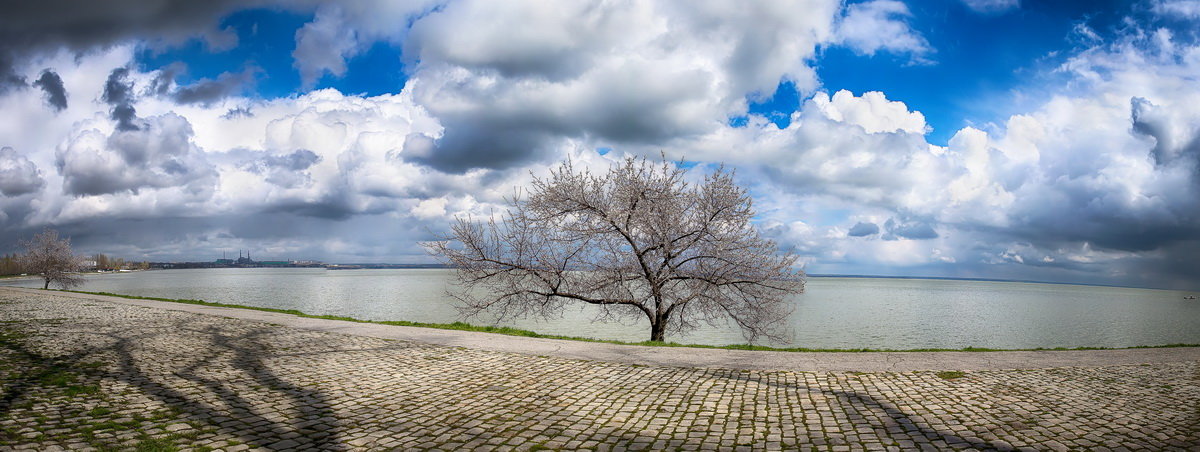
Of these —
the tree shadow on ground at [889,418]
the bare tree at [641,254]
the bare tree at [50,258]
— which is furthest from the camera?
the bare tree at [50,258]

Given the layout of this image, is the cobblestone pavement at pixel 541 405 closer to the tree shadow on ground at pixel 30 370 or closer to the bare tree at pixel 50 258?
the tree shadow on ground at pixel 30 370

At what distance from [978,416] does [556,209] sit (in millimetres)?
12221

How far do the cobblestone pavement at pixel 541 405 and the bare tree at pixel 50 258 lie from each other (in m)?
51.5

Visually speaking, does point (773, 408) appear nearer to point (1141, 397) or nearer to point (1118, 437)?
point (1118, 437)

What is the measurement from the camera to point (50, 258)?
157ft

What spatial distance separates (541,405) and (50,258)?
61110mm

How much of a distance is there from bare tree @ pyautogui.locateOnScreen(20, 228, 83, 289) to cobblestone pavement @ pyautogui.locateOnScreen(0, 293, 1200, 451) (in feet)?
169

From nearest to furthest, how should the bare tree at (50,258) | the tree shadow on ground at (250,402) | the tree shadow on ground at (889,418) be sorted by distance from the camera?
the tree shadow on ground at (889,418), the tree shadow on ground at (250,402), the bare tree at (50,258)

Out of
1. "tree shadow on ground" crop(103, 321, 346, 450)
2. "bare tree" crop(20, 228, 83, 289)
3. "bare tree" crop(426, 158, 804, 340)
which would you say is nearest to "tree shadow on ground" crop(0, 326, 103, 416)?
"tree shadow on ground" crop(103, 321, 346, 450)

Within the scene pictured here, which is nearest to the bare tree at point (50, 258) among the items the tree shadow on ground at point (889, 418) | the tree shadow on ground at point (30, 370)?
the tree shadow on ground at point (30, 370)

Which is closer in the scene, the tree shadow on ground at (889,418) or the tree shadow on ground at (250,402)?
the tree shadow on ground at (889,418)

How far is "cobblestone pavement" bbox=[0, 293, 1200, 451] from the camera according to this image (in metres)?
5.70

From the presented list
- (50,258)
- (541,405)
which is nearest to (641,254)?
(541,405)

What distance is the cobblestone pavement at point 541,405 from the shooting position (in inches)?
225
